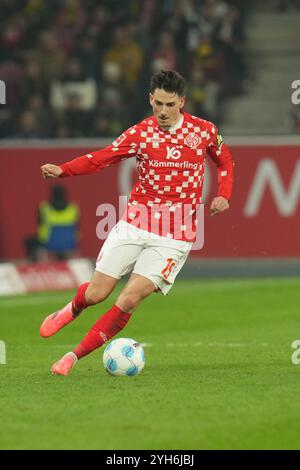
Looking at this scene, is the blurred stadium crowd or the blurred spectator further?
the blurred stadium crowd

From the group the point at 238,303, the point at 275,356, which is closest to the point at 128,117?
the point at 238,303

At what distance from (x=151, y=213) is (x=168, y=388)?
152 centimetres

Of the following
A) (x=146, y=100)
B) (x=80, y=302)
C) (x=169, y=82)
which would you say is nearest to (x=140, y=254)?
(x=80, y=302)

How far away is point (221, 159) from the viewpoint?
10547 mm

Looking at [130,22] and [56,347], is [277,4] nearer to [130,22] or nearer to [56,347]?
[130,22]

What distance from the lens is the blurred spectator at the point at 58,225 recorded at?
22062 mm

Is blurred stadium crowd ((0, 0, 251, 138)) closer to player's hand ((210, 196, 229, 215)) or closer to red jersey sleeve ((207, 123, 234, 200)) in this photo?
red jersey sleeve ((207, 123, 234, 200))

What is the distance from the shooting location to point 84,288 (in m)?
10.3

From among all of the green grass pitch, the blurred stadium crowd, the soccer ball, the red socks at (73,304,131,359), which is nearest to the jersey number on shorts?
the red socks at (73,304,131,359)

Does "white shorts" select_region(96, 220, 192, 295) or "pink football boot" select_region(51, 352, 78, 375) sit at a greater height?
"white shorts" select_region(96, 220, 192, 295)

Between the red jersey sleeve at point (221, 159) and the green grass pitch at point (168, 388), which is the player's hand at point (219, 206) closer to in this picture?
the red jersey sleeve at point (221, 159)

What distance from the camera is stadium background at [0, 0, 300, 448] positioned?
23.1m

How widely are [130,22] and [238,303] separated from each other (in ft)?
33.6
